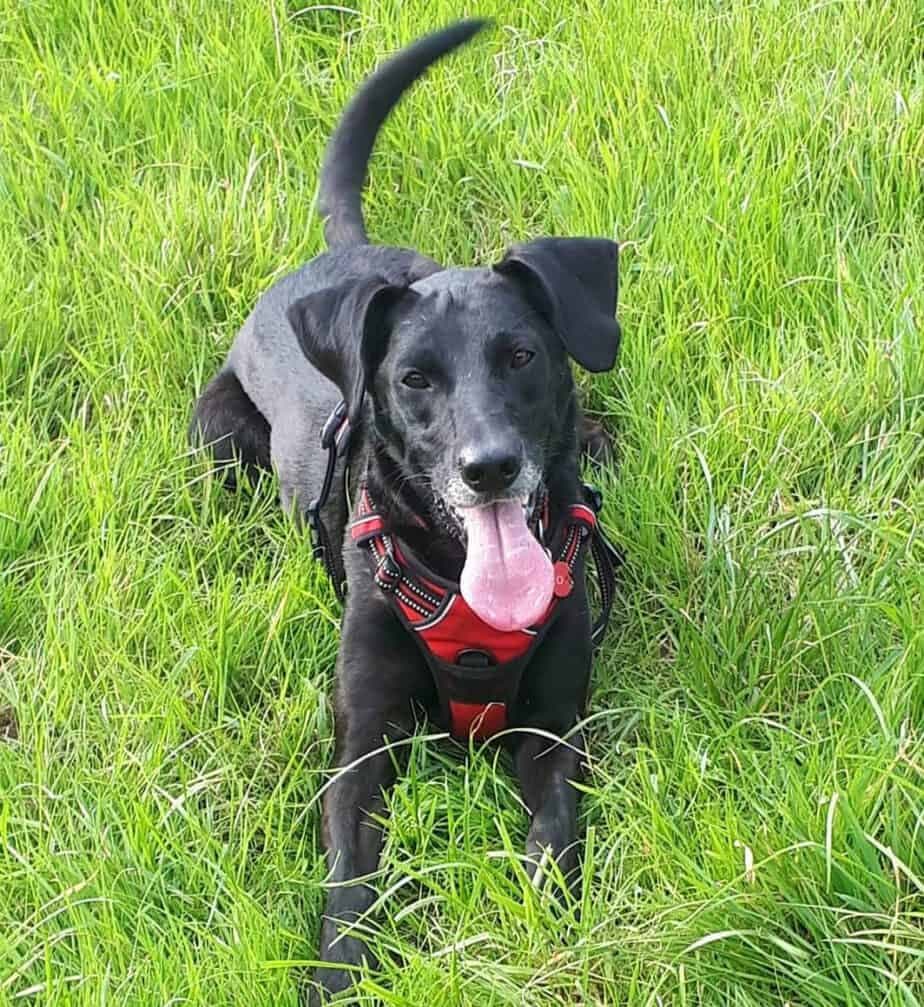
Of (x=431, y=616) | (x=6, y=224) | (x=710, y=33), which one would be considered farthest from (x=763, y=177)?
(x=6, y=224)

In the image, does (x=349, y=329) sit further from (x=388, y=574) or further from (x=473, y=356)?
(x=388, y=574)

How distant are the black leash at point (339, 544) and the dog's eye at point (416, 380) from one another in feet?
1.13

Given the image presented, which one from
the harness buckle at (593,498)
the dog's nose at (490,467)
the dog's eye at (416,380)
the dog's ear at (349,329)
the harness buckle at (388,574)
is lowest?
the harness buckle at (593,498)

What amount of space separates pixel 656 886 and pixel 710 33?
8.80 feet

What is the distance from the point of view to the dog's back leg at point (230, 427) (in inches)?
134

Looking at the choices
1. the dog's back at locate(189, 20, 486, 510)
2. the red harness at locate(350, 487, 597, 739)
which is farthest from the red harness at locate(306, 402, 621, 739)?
the dog's back at locate(189, 20, 486, 510)

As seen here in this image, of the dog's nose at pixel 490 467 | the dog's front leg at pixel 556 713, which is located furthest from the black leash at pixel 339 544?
the dog's nose at pixel 490 467

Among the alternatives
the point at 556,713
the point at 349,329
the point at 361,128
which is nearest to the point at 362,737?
the point at 556,713

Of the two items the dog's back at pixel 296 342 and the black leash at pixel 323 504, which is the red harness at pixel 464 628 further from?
the dog's back at pixel 296 342

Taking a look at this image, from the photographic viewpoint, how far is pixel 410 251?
3348 mm

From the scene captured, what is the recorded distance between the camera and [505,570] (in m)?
2.46

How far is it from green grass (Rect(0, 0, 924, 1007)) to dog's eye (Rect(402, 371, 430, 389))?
625 millimetres

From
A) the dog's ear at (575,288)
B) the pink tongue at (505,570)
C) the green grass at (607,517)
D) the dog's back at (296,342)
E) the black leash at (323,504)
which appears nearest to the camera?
the green grass at (607,517)

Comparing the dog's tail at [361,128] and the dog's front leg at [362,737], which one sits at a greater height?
the dog's tail at [361,128]
